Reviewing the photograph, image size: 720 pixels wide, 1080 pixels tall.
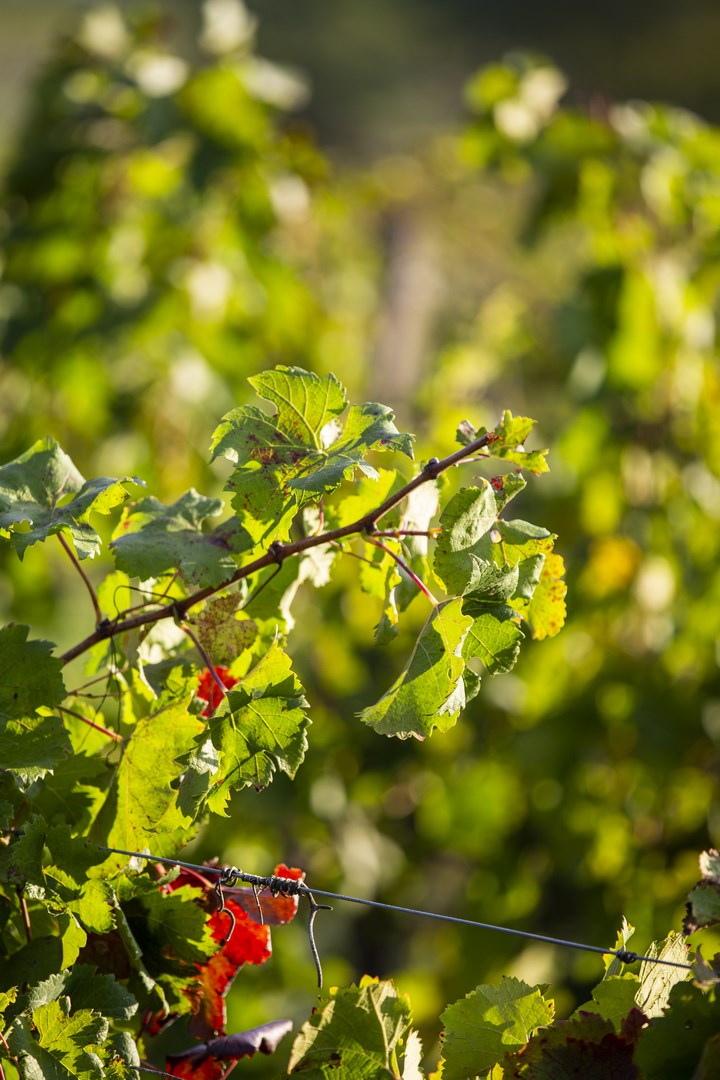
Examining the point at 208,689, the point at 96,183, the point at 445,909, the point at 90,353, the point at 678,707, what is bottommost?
the point at 445,909

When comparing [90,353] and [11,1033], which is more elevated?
[11,1033]

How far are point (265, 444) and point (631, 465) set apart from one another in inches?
77.4

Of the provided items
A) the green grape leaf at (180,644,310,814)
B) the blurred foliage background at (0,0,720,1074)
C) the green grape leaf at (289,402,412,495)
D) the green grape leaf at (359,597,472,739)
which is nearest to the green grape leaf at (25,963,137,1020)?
the green grape leaf at (180,644,310,814)

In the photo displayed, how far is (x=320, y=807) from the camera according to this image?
2.65 meters

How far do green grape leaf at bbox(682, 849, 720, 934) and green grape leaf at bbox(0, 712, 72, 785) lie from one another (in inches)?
15.2

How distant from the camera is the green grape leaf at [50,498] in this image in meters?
0.74

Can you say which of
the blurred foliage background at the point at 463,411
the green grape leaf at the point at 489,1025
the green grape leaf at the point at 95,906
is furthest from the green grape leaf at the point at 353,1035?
the blurred foliage background at the point at 463,411

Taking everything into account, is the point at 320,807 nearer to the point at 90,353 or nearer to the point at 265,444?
the point at 90,353

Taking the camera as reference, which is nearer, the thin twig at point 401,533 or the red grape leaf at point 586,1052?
the red grape leaf at point 586,1052

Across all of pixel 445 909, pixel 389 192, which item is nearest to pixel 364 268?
pixel 389 192

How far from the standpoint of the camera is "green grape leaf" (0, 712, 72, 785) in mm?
736

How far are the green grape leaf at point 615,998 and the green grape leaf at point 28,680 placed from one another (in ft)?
1.25

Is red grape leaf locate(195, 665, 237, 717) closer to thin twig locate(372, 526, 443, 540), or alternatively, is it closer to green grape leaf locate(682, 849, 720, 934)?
thin twig locate(372, 526, 443, 540)

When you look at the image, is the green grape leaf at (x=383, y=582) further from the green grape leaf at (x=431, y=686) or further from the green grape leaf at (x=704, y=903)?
the green grape leaf at (x=704, y=903)
